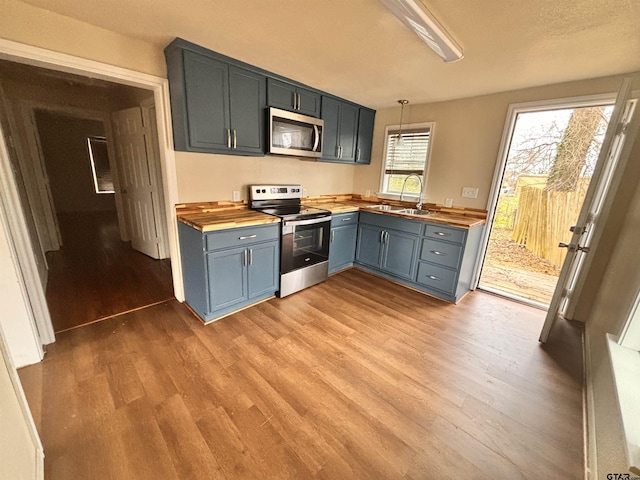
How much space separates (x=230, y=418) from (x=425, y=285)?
8.16ft

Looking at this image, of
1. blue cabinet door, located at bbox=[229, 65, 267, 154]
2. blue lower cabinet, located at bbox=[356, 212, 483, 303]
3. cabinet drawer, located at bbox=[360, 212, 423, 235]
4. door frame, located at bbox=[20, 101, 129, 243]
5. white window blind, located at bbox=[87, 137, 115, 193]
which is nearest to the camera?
blue cabinet door, located at bbox=[229, 65, 267, 154]

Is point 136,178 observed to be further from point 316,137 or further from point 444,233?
point 444,233

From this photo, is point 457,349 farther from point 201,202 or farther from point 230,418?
point 201,202

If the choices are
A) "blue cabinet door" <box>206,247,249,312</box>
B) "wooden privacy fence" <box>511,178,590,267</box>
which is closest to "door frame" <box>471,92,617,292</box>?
"wooden privacy fence" <box>511,178,590,267</box>

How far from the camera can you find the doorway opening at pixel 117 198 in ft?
8.95

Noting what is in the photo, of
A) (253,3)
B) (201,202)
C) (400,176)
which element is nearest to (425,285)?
(400,176)

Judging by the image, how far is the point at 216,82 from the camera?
2201 mm

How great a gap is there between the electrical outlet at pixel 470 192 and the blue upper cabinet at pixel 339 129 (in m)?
1.56

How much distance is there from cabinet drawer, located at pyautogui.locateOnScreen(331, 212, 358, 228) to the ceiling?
5.14ft

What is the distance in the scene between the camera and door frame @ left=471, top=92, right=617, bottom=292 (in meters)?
2.34

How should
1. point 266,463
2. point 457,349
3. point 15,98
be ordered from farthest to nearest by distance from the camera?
point 15,98 < point 457,349 < point 266,463

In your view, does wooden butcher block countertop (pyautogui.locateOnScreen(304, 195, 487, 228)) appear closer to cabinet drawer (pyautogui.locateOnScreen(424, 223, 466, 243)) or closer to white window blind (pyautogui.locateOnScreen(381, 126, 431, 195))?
cabinet drawer (pyautogui.locateOnScreen(424, 223, 466, 243))

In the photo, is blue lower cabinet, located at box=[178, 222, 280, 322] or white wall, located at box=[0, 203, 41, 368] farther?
blue lower cabinet, located at box=[178, 222, 280, 322]

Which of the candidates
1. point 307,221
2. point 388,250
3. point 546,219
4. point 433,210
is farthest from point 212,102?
point 546,219
